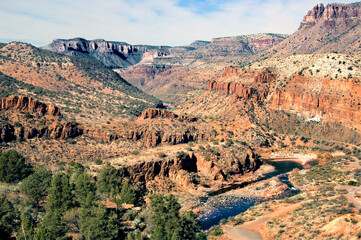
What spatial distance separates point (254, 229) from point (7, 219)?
112 ft

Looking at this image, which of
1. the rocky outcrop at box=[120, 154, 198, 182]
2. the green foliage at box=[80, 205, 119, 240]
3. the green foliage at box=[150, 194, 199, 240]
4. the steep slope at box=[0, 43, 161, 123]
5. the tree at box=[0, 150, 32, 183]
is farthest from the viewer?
the steep slope at box=[0, 43, 161, 123]

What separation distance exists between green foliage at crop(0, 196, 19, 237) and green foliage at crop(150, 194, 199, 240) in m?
Result: 15.5

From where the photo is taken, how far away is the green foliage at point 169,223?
39575mm

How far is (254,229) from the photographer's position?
173ft

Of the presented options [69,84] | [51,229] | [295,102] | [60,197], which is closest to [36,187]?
[60,197]

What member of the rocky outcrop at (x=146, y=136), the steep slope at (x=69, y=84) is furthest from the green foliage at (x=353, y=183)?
the steep slope at (x=69, y=84)

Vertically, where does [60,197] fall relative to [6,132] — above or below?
below

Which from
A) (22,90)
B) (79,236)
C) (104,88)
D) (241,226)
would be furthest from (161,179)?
(104,88)

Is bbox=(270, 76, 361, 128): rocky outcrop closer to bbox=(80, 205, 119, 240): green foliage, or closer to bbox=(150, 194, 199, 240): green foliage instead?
bbox=(150, 194, 199, 240): green foliage

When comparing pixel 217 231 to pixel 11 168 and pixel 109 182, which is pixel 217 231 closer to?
pixel 109 182

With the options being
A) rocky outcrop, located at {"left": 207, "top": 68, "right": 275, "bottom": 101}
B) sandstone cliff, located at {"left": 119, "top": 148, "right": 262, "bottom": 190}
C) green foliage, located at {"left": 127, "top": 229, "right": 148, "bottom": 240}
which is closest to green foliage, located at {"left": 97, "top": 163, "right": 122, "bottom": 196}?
sandstone cliff, located at {"left": 119, "top": 148, "right": 262, "bottom": 190}

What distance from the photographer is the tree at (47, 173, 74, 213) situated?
1779 inches

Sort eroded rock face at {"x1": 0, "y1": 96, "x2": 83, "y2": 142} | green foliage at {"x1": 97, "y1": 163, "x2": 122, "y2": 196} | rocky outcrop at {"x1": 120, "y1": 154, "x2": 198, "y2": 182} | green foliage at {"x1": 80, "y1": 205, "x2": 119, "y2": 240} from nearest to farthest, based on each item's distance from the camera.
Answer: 1. green foliage at {"x1": 80, "y1": 205, "x2": 119, "y2": 240}
2. green foliage at {"x1": 97, "y1": 163, "x2": 122, "y2": 196}
3. rocky outcrop at {"x1": 120, "y1": 154, "x2": 198, "y2": 182}
4. eroded rock face at {"x1": 0, "y1": 96, "x2": 83, "y2": 142}

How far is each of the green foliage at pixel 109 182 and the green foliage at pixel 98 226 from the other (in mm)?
15850
